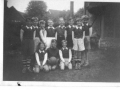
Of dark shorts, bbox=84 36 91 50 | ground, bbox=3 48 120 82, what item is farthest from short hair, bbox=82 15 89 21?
ground, bbox=3 48 120 82

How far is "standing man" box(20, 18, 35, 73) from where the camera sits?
3610mm

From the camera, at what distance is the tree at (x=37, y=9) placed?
3.60 m

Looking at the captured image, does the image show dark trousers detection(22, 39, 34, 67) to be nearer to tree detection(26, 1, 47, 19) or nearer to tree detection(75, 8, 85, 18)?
tree detection(26, 1, 47, 19)

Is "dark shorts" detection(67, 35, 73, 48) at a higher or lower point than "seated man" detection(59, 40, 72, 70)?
higher

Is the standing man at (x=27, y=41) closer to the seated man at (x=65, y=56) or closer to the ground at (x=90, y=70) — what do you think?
the ground at (x=90, y=70)

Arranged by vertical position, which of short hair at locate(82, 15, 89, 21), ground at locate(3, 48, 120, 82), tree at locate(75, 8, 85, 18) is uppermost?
tree at locate(75, 8, 85, 18)

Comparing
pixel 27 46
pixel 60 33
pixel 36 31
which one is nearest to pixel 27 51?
pixel 27 46

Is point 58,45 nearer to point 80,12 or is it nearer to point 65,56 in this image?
point 65,56

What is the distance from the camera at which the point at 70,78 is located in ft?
11.8

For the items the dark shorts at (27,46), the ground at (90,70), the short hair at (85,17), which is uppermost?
the short hair at (85,17)

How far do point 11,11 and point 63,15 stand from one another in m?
1.12

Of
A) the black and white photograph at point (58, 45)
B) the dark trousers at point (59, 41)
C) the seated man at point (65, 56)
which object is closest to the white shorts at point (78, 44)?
the black and white photograph at point (58, 45)

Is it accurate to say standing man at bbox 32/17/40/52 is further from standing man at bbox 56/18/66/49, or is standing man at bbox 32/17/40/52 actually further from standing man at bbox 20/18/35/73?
standing man at bbox 56/18/66/49

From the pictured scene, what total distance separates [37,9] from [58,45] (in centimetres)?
90
